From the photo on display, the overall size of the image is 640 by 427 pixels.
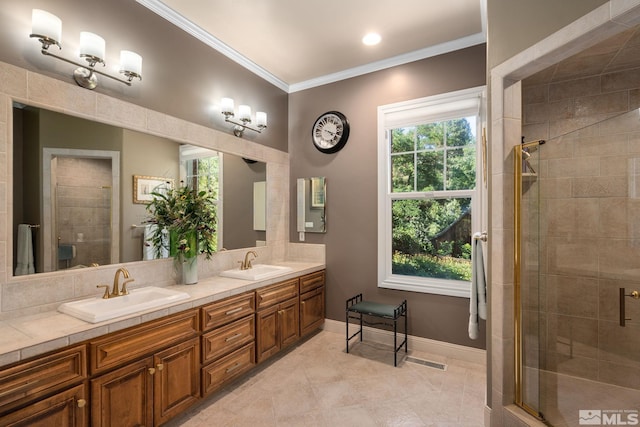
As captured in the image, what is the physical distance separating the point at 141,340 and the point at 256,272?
4.32 ft

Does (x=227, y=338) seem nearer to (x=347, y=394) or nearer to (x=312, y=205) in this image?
(x=347, y=394)

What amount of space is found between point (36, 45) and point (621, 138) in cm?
357

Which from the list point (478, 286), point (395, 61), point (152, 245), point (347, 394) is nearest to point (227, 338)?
point (152, 245)

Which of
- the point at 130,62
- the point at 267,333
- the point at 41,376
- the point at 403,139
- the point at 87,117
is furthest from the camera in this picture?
the point at 403,139

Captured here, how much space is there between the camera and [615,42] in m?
1.86

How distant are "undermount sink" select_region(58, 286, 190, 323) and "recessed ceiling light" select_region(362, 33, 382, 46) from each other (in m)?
2.62

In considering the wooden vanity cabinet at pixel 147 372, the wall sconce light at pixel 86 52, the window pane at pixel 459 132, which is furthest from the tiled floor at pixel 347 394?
the wall sconce light at pixel 86 52

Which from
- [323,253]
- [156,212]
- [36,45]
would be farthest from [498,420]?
[36,45]

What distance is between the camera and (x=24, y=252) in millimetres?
1719

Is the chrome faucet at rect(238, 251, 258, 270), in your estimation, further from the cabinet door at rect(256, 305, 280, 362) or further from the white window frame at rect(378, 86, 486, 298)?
Answer: the white window frame at rect(378, 86, 486, 298)

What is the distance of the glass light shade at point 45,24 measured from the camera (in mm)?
1683

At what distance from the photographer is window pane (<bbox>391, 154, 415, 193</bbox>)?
10.6 ft

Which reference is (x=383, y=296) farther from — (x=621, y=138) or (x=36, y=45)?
(x=36, y=45)

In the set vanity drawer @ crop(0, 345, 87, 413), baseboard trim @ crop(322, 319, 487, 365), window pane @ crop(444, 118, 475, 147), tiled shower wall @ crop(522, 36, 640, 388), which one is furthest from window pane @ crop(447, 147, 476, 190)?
vanity drawer @ crop(0, 345, 87, 413)
